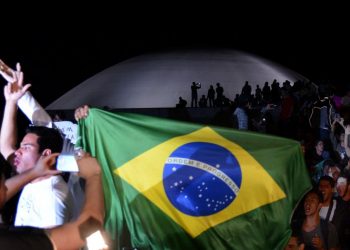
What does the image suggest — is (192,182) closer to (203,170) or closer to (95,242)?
(203,170)

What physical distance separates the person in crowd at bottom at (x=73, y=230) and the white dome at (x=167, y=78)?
1347 inches

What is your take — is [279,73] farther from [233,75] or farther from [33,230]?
[33,230]

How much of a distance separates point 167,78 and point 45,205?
36.7m

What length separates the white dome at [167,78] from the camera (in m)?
38.0

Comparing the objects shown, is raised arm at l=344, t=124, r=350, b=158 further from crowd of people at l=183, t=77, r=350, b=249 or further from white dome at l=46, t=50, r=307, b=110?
white dome at l=46, t=50, r=307, b=110

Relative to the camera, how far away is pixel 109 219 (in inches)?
192

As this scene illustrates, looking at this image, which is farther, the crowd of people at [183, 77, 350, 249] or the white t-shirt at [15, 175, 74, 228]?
the crowd of people at [183, 77, 350, 249]

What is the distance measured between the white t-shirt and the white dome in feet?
108

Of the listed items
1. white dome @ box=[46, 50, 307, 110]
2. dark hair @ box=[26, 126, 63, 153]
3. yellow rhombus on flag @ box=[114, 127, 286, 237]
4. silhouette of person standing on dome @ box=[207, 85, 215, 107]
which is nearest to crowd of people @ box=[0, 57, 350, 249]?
dark hair @ box=[26, 126, 63, 153]

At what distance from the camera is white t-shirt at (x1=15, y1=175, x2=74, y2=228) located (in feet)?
11.6

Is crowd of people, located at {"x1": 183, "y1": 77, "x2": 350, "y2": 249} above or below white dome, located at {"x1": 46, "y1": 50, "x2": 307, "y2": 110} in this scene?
below

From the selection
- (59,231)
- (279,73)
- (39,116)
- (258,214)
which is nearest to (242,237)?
(258,214)

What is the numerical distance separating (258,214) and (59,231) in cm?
315

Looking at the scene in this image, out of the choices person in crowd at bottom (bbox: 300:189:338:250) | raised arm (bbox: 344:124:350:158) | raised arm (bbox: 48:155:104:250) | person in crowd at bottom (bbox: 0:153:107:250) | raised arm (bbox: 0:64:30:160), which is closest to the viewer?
person in crowd at bottom (bbox: 0:153:107:250)
